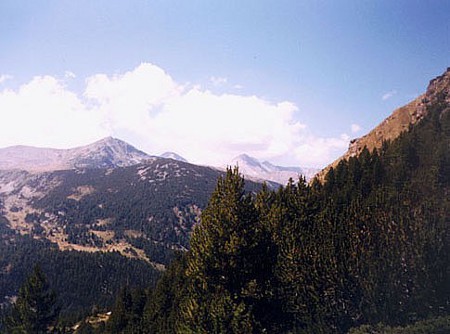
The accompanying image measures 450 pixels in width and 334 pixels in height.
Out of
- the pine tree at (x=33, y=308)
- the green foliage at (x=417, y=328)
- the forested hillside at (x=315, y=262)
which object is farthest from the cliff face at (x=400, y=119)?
the pine tree at (x=33, y=308)

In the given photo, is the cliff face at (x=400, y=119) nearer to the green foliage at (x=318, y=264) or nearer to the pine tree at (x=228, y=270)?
the green foliage at (x=318, y=264)

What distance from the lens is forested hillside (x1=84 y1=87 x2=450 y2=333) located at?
1088 inches

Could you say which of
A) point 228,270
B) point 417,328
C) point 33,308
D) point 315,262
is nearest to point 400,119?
point 315,262

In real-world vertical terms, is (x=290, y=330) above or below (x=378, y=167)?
below

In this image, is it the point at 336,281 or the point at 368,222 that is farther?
the point at 368,222

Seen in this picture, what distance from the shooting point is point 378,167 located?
6312 cm

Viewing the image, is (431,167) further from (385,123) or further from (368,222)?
(385,123)

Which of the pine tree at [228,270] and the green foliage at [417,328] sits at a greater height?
the pine tree at [228,270]

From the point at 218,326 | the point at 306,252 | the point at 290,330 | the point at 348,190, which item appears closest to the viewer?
the point at 218,326

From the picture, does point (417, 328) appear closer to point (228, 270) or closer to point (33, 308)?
point (228, 270)

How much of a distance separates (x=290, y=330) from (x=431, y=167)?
3234cm

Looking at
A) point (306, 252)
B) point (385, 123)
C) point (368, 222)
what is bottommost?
point (306, 252)

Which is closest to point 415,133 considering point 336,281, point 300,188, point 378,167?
point 378,167

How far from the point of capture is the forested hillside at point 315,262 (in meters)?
27.6
